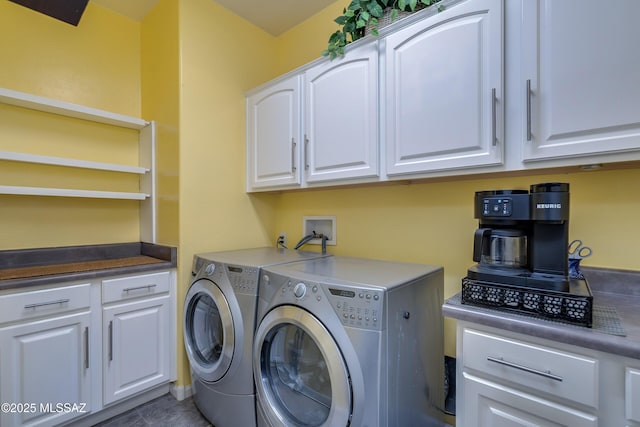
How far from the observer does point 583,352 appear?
794mm

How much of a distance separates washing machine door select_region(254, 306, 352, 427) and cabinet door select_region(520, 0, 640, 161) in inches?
41.3

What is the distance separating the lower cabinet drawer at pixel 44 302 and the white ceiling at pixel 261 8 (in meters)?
2.02

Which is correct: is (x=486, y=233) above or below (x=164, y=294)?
above

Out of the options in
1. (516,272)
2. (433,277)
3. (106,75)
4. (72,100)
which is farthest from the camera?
(106,75)

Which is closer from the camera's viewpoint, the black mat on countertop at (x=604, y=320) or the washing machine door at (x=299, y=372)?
the black mat on countertop at (x=604, y=320)

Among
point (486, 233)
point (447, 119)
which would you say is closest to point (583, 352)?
point (486, 233)

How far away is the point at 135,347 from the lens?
1.75 metres

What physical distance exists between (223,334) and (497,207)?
1447mm

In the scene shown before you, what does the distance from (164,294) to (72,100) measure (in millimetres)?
1505

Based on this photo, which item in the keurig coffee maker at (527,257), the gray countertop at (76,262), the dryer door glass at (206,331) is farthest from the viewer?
the dryer door glass at (206,331)

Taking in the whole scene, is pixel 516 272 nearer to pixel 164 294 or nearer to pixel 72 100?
pixel 164 294

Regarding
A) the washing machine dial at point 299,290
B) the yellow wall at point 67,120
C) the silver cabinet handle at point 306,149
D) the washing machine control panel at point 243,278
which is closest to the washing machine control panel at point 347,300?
the washing machine dial at point 299,290

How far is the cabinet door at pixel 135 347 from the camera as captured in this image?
1.65m

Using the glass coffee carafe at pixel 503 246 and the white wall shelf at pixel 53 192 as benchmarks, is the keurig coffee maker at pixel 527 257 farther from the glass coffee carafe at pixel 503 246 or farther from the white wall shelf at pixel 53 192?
the white wall shelf at pixel 53 192
